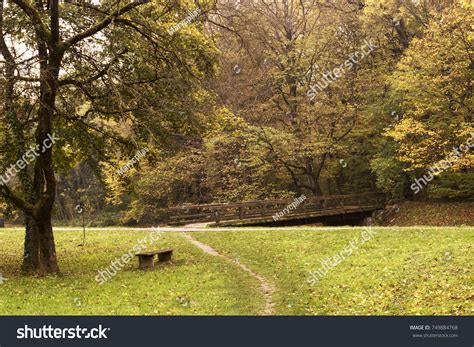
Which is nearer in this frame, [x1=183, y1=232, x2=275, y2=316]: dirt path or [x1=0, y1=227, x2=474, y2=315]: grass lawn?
[x1=0, y1=227, x2=474, y2=315]: grass lawn

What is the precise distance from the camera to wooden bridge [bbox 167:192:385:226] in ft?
92.6

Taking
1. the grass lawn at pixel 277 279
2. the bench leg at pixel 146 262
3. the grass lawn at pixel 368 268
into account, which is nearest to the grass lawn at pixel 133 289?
the grass lawn at pixel 277 279

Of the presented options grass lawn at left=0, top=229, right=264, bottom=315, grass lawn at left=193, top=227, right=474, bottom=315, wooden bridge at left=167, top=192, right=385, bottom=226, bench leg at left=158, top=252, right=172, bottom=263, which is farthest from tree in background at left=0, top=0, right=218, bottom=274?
wooden bridge at left=167, top=192, right=385, bottom=226

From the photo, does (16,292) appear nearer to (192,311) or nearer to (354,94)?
(192,311)

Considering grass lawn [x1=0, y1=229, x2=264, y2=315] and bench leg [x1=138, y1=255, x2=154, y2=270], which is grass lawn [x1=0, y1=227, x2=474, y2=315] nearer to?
grass lawn [x1=0, y1=229, x2=264, y2=315]

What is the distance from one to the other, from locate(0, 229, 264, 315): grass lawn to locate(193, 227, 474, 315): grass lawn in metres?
1.08

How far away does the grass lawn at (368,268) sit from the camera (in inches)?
436

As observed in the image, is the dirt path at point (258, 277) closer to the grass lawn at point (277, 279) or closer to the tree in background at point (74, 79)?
the grass lawn at point (277, 279)

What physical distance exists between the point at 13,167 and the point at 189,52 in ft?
22.7

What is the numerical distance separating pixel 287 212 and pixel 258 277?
15217mm

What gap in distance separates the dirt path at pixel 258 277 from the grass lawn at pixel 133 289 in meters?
0.19

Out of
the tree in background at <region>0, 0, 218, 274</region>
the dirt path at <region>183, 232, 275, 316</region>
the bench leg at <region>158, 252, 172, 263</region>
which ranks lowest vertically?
the dirt path at <region>183, 232, 275, 316</region>

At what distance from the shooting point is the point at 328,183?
137ft
